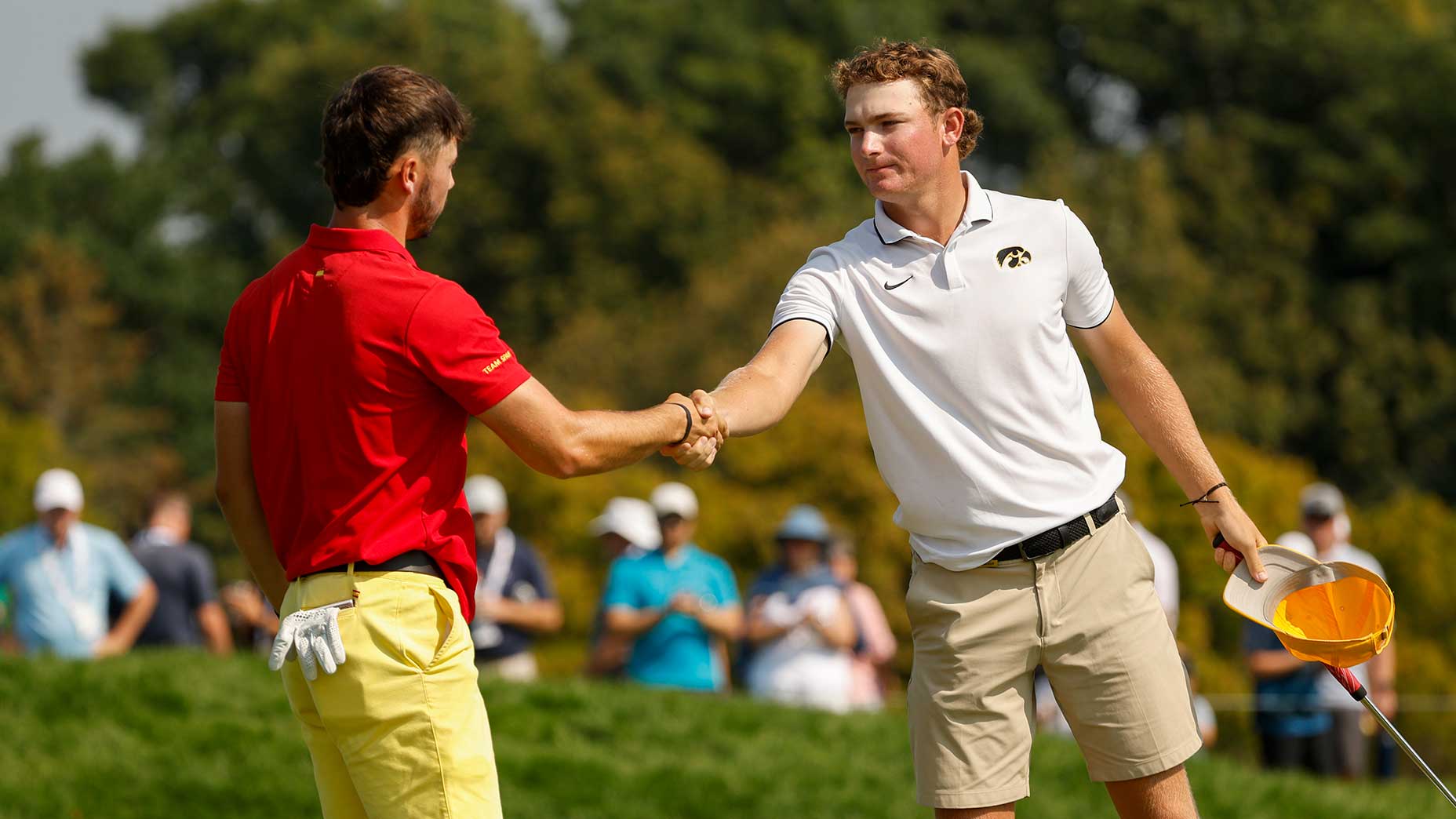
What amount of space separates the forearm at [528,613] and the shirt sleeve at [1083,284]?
6.24 meters

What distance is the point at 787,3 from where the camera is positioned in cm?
5328

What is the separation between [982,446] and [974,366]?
0.70 feet

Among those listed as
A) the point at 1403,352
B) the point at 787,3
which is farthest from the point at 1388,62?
the point at 787,3

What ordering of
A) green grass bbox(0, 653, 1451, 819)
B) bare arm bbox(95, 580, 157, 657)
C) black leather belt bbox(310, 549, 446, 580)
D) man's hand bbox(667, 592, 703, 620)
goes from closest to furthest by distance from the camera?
black leather belt bbox(310, 549, 446, 580) → green grass bbox(0, 653, 1451, 819) → man's hand bbox(667, 592, 703, 620) → bare arm bbox(95, 580, 157, 657)

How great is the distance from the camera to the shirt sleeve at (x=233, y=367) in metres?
4.30

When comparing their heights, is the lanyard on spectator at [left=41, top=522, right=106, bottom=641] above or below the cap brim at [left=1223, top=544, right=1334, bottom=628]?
below

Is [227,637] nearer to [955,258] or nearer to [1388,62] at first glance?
[955,258]

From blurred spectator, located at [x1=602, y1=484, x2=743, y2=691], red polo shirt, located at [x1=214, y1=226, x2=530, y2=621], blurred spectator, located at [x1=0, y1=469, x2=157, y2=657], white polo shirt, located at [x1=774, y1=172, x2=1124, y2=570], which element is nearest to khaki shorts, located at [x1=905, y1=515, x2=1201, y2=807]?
white polo shirt, located at [x1=774, y1=172, x2=1124, y2=570]

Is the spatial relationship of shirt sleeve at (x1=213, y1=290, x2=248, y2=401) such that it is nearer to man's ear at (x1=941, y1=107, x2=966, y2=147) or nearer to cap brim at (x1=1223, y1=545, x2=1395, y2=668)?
man's ear at (x1=941, y1=107, x2=966, y2=147)

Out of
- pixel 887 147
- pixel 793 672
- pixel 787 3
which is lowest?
pixel 793 672

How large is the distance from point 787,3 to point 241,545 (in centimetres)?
5040

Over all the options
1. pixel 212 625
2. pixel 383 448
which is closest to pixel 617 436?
pixel 383 448

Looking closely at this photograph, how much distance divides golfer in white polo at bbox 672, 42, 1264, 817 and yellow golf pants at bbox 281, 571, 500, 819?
846 mm

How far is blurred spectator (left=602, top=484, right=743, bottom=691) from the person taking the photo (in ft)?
34.9
